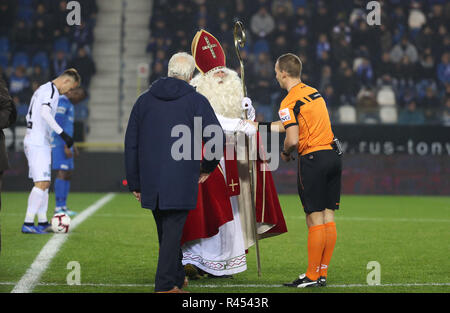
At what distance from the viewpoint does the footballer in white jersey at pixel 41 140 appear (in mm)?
10211

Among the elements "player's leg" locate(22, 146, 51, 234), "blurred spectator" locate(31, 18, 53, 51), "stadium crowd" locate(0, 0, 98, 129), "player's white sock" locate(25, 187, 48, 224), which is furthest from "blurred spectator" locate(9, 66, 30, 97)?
"player's white sock" locate(25, 187, 48, 224)

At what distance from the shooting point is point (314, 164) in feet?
21.3

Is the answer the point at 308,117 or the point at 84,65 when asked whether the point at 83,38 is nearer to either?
the point at 84,65

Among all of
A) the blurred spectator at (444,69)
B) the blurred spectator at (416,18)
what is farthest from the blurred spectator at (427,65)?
the blurred spectator at (416,18)

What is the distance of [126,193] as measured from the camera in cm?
1775

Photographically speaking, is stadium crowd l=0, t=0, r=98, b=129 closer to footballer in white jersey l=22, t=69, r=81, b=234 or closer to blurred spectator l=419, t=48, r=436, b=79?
blurred spectator l=419, t=48, r=436, b=79

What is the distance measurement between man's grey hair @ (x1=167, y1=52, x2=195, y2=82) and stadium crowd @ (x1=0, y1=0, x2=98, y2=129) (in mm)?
14137

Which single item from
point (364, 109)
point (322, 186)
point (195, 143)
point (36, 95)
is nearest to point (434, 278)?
point (322, 186)

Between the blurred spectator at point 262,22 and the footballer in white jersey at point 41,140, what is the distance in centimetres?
1163

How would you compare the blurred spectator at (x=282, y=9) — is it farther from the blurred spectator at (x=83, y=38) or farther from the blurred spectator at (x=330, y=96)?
the blurred spectator at (x=83, y=38)

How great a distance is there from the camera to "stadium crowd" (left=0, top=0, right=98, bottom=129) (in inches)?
793

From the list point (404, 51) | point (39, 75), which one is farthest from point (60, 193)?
point (404, 51)
